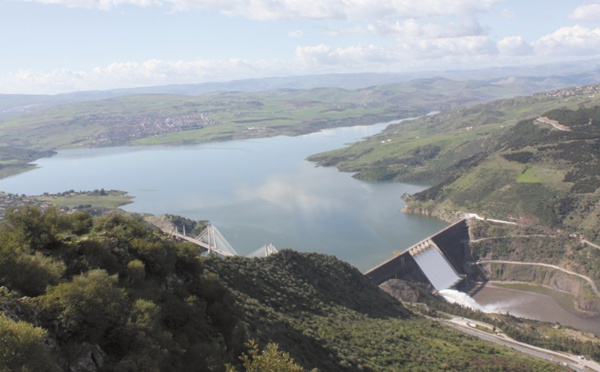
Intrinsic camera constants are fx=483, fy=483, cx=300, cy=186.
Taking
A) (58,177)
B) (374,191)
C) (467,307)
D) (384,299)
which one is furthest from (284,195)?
(58,177)

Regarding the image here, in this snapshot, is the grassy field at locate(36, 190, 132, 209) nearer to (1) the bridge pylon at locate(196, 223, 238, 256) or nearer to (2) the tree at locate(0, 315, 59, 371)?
(1) the bridge pylon at locate(196, 223, 238, 256)

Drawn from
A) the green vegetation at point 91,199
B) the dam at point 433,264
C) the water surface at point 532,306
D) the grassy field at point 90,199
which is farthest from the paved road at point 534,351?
the grassy field at point 90,199

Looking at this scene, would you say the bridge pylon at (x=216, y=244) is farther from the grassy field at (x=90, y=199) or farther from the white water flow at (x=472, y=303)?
the grassy field at (x=90, y=199)

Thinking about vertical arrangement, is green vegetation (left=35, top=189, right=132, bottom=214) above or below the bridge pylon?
below

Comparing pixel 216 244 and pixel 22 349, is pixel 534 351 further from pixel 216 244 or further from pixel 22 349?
pixel 22 349

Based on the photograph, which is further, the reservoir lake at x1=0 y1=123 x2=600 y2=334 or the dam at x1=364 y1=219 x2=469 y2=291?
the reservoir lake at x1=0 y1=123 x2=600 y2=334

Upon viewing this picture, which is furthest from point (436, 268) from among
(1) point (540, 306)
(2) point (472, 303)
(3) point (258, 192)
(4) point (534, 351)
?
(3) point (258, 192)

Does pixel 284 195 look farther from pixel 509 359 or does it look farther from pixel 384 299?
pixel 509 359

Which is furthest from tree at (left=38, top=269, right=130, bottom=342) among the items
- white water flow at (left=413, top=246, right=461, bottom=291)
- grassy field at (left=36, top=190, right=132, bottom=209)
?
grassy field at (left=36, top=190, right=132, bottom=209)
